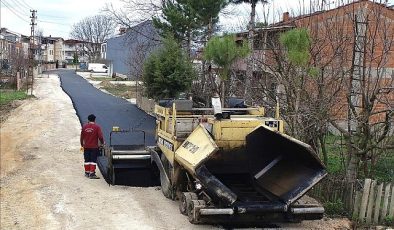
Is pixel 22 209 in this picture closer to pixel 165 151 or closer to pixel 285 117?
pixel 165 151

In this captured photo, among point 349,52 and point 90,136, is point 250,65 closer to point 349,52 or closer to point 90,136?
point 349,52

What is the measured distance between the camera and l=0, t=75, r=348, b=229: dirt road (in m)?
8.71

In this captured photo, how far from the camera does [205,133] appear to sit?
348 inches

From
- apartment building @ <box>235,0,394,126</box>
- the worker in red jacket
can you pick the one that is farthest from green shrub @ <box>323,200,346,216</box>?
the worker in red jacket

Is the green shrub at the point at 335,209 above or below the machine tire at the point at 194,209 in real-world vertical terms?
below

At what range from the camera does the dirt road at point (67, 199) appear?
28.6 feet

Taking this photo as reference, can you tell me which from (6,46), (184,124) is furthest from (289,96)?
(6,46)

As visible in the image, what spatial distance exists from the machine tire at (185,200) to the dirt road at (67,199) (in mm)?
128

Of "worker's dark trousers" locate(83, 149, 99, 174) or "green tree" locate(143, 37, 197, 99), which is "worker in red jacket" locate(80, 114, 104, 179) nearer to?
"worker's dark trousers" locate(83, 149, 99, 174)

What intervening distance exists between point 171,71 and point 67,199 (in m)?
12.8

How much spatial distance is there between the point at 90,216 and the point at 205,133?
2.48 meters

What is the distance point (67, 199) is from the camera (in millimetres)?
10125

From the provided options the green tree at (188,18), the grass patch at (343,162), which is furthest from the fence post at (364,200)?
the green tree at (188,18)

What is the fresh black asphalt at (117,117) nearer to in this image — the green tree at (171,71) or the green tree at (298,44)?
the green tree at (171,71)
